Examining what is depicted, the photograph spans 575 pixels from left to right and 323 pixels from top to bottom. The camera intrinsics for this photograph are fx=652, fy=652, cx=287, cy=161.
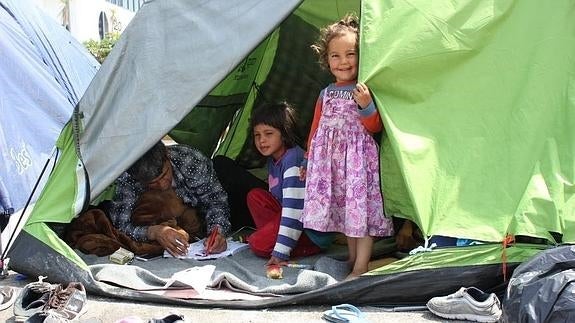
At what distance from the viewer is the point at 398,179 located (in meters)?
2.82

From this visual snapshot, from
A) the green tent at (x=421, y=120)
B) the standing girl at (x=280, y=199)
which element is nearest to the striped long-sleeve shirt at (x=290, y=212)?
the standing girl at (x=280, y=199)

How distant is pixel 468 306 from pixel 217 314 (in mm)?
939

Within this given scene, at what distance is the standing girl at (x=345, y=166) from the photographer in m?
2.84

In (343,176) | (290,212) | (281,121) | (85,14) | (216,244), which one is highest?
(281,121)

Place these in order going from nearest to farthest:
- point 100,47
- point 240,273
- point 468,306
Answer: point 468,306
point 240,273
point 100,47

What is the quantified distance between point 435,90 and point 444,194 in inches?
17.8

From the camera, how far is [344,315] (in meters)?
2.38

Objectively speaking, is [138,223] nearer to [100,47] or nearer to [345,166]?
[345,166]

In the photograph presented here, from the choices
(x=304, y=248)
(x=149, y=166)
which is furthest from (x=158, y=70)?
(x=304, y=248)

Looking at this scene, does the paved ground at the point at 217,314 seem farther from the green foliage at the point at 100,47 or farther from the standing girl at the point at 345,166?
the green foliage at the point at 100,47

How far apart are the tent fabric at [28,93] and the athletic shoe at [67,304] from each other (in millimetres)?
1273

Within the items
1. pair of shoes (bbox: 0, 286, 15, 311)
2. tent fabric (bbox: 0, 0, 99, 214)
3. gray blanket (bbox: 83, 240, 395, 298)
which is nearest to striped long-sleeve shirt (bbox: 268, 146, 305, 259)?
gray blanket (bbox: 83, 240, 395, 298)

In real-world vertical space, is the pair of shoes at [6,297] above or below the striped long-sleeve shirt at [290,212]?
below

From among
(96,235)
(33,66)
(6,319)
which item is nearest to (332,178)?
(96,235)
